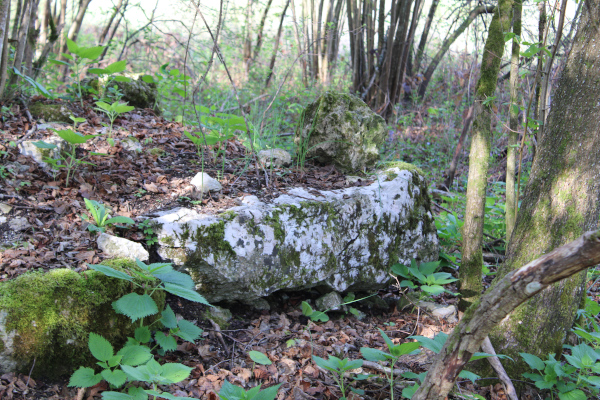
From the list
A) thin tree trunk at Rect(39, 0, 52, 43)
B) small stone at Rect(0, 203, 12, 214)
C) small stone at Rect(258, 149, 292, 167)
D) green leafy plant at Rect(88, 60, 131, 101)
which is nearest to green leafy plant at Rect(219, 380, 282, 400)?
small stone at Rect(0, 203, 12, 214)

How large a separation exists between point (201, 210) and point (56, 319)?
3.34 feet

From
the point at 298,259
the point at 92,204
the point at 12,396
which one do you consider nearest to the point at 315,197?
the point at 298,259

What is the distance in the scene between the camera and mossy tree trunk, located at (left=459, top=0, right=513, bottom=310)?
2.75 m

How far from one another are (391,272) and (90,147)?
2.53 m

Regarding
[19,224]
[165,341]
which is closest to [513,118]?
[165,341]

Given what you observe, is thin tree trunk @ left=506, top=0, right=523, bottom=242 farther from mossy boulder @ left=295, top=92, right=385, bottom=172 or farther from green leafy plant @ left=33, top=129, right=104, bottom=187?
green leafy plant @ left=33, top=129, right=104, bottom=187

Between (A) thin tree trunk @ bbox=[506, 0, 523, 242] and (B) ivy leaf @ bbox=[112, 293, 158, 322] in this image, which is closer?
(B) ivy leaf @ bbox=[112, 293, 158, 322]

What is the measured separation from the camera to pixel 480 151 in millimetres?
2775

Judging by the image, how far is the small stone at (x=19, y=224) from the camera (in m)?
2.20

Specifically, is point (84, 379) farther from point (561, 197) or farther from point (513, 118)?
point (513, 118)

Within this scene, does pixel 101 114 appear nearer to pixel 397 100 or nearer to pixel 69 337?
pixel 69 337

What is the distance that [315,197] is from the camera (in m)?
2.88

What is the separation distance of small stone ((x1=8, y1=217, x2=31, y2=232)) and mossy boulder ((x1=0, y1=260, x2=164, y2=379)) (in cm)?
50

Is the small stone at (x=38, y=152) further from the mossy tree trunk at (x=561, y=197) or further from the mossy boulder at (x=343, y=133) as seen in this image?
the mossy tree trunk at (x=561, y=197)
